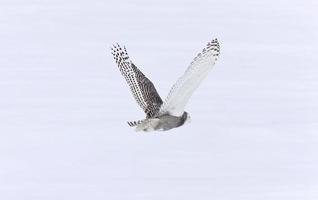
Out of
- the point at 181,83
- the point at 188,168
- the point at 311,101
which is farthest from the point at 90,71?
the point at 181,83

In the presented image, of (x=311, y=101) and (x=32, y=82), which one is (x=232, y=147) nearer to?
(x=311, y=101)

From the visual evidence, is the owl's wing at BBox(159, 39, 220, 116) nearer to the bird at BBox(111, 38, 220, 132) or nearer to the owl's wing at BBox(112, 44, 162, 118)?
the bird at BBox(111, 38, 220, 132)

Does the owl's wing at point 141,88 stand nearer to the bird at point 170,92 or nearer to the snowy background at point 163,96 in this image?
the bird at point 170,92

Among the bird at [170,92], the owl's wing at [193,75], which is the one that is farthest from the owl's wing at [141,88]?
the owl's wing at [193,75]

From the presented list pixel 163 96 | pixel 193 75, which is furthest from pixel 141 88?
pixel 163 96

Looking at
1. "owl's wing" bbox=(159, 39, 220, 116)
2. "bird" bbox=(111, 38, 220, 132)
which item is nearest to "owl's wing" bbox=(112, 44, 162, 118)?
"bird" bbox=(111, 38, 220, 132)

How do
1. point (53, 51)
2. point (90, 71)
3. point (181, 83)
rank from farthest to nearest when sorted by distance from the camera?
point (53, 51)
point (90, 71)
point (181, 83)

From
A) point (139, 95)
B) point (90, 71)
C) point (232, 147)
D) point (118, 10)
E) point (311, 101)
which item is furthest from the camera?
point (118, 10)
